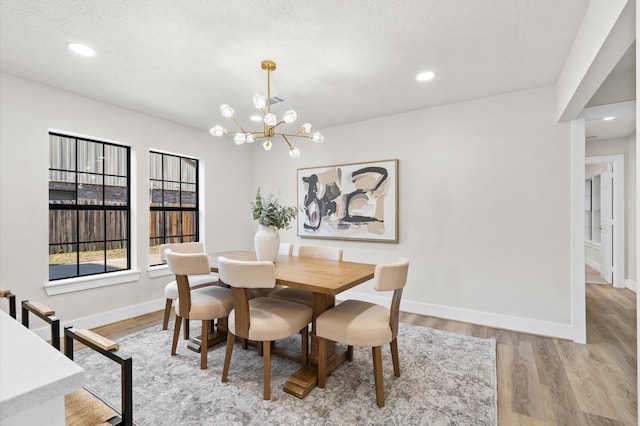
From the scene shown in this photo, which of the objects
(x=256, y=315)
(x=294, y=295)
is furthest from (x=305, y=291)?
(x=256, y=315)

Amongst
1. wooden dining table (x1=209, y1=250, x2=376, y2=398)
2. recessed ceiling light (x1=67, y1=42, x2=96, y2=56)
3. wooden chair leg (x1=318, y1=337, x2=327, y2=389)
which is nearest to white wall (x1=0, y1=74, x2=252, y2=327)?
recessed ceiling light (x1=67, y1=42, x2=96, y2=56)

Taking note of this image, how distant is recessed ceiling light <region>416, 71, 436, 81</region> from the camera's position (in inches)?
110

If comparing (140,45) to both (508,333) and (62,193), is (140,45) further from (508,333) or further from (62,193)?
(508,333)

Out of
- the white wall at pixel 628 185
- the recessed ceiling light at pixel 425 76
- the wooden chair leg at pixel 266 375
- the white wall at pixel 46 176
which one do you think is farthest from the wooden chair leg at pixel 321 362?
the white wall at pixel 628 185

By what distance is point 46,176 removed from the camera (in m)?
3.01

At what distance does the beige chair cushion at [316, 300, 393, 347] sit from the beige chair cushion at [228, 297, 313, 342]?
6.1 inches

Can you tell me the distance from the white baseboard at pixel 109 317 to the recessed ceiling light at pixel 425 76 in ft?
13.1

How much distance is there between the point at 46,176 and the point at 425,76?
3789 millimetres

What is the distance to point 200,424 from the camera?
1.80 m

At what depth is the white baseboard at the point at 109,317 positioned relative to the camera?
3.03 metres

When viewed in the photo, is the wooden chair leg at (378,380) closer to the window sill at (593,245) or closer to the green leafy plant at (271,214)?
the green leafy plant at (271,214)

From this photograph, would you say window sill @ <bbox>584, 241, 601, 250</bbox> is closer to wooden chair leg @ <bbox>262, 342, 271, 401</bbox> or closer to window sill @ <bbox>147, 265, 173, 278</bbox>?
wooden chair leg @ <bbox>262, 342, 271, 401</bbox>

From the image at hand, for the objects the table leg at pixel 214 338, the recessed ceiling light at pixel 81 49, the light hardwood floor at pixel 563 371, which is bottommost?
the light hardwood floor at pixel 563 371

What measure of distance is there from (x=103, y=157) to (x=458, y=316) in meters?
4.53
